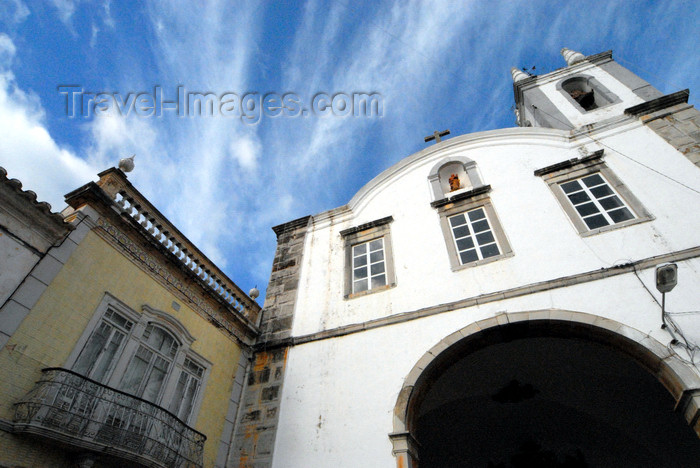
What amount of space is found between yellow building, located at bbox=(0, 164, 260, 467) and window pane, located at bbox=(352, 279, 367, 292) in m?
2.40

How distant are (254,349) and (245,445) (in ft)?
5.86

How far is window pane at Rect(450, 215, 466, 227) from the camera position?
8195 millimetres

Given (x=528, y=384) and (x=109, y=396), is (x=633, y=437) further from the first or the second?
(x=109, y=396)

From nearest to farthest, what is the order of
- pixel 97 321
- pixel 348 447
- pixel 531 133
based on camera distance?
1. pixel 97 321
2. pixel 348 447
3. pixel 531 133

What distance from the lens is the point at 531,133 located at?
9.23 meters

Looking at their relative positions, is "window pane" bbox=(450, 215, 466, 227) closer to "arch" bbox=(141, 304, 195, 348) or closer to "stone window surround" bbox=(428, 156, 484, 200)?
"stone window surround" bbox=(428, 156, 484, 200)

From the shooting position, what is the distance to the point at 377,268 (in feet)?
27.0

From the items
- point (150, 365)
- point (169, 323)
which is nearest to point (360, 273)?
point (169, 323)

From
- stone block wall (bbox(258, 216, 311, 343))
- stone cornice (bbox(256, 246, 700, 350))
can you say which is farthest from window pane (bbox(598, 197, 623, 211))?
stone block wall (bbox(258, 216, 311, 343))

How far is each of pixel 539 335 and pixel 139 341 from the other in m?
5.92

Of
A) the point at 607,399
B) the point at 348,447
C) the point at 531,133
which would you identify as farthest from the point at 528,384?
the point at 531,133

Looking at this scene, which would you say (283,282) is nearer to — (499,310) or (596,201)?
(499,310)

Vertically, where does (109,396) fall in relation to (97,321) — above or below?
below

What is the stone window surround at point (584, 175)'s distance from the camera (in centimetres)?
672
